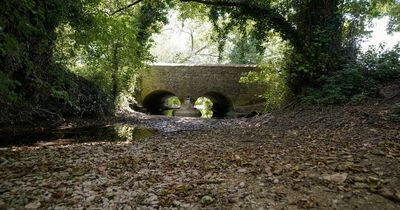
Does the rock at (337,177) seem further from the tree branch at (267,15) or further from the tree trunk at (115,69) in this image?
the tree trunk at (115,69)

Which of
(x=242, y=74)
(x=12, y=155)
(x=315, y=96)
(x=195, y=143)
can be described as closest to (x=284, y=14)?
(x=315, y=96)

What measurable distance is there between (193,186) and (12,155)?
3.86 m

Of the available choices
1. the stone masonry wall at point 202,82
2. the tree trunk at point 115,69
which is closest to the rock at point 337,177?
the tree trunk at point 115,69

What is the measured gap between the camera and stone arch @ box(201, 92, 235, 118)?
21.3m

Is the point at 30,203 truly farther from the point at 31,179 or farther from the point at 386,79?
the point at 386,79

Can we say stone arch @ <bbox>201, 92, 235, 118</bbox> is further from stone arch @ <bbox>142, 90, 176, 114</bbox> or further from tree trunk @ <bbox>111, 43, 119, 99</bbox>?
tree trunk @ <bbox>111, 43, 119, 99</bbox>

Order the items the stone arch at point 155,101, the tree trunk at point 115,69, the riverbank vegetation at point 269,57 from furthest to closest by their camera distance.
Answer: the stone arch at point 155,101
the tree trunk at point 115,69
the riverbank vegetation at point 269,57

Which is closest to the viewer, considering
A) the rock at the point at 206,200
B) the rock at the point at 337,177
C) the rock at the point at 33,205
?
the rock at the point at 33,205

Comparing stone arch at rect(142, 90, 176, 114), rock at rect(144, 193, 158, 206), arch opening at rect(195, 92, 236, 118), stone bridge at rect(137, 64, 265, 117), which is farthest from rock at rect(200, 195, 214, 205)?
stone arch at rect(142, 90, 176, 114)

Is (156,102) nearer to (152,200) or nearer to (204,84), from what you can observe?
(204,84)

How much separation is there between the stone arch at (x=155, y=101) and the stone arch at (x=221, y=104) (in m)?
2.88

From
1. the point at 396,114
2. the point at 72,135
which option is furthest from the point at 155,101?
the point at 396,114

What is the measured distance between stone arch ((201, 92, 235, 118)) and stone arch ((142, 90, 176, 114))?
2879 mm

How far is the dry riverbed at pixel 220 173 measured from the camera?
360 cm
